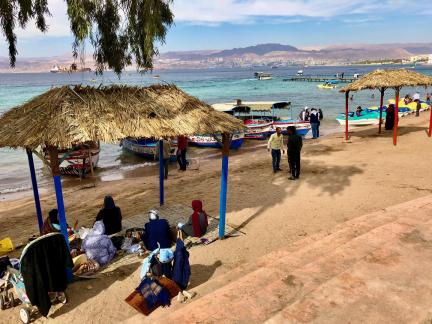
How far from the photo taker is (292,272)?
5.39m

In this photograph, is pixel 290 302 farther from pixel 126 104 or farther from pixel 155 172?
pixel 155 172

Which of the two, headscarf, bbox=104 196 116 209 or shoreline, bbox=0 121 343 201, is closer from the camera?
headscarf, bbox=104 196 116 209

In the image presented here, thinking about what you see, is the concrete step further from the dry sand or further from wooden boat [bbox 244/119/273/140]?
wooden boat [bbox 244/119/273/140]

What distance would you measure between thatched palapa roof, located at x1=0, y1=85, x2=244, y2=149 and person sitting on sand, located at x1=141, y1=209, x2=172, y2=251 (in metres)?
1.67

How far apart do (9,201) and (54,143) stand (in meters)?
10.1

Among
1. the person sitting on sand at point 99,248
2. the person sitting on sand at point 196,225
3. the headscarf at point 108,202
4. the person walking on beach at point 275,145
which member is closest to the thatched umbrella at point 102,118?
the person sitting on sand at point 196,225

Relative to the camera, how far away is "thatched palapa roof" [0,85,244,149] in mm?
6109

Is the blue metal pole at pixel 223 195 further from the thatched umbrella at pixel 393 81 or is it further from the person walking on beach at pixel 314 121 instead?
the person walking on beach at pixel 314 121

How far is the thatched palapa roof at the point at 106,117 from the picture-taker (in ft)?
20.0

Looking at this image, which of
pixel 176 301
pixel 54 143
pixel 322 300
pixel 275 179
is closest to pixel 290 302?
pixel 322 300

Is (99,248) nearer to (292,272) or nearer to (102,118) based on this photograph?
(102,118)

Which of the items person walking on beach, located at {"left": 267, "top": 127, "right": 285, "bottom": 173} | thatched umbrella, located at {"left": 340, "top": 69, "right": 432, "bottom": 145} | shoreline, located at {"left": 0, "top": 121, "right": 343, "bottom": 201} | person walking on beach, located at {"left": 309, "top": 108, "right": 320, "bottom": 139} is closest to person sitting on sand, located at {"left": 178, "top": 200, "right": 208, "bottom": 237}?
person walking on beach, located at {"left": 267, "top": 127, "right": 285, "bottom": 173}

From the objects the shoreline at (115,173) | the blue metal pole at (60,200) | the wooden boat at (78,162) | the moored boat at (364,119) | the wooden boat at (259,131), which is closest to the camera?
the blue metal pole at (60,200)

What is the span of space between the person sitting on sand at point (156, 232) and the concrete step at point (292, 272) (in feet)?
5.28
